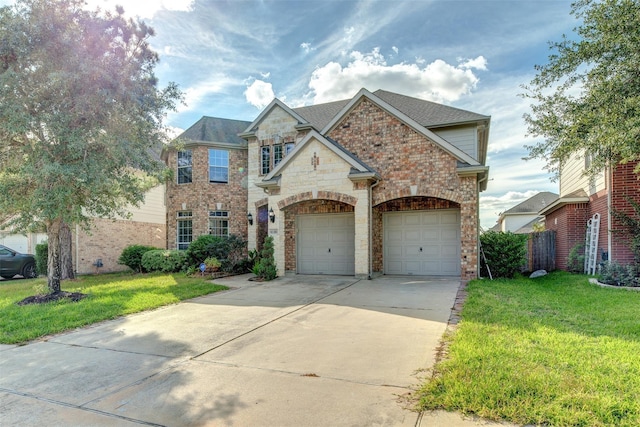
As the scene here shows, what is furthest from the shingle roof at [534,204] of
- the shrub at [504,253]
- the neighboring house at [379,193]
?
the shrub at [504,253]

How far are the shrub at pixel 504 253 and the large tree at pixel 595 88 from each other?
10.00 ft

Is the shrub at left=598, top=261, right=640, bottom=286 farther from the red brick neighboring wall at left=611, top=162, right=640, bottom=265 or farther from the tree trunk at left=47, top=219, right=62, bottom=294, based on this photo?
the tree trunk at left=47, top=219, right=62, bottom=294

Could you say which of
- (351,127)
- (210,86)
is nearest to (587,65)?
(351,127)

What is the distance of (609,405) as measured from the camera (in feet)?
10.4

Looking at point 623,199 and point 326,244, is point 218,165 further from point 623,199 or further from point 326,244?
point 623,199

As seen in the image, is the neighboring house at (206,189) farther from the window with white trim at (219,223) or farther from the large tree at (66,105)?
the large tree at (66,105)

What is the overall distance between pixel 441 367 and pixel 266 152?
1372 centimetres

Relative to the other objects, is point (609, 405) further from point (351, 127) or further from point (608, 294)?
point (351, 127)

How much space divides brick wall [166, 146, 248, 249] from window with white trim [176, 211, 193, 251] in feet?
0.63

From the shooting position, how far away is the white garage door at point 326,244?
540 inches

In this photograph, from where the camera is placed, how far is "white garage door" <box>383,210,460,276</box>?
12773 mm

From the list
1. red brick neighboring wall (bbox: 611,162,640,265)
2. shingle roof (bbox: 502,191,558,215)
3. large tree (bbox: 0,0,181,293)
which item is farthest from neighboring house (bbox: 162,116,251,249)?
shingle roof (bbox: 502,191,558,215)

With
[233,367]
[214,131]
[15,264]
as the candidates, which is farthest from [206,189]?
[233,367]

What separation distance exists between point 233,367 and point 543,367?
3.62m
